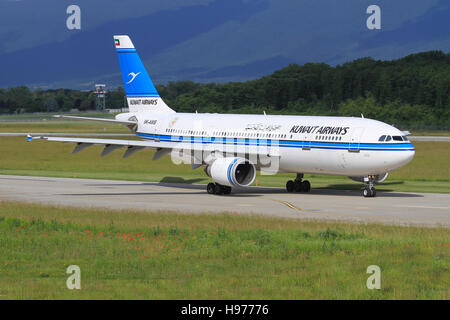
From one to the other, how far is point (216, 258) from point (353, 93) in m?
134

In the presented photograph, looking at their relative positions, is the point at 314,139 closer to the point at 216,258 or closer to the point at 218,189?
the point at 218,189

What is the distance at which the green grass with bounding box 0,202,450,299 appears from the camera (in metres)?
15.9

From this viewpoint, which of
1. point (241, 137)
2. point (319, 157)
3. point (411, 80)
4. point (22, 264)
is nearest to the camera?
point (22, 264)

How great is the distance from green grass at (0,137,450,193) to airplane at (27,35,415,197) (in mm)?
5842

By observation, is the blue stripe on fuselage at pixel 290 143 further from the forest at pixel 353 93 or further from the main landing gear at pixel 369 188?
the forest at pixel 353 93

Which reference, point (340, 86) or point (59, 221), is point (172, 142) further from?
point (340, 86)

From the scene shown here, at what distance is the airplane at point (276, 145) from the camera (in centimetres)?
3608

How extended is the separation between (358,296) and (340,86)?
13914 centimetres

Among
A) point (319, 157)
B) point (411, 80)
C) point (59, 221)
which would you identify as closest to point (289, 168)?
point (319, 157)

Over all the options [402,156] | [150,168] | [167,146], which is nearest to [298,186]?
[402,156]

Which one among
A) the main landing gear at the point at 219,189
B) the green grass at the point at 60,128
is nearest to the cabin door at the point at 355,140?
the main landing gear at the point at 219,189

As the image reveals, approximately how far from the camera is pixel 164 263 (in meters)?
19.2

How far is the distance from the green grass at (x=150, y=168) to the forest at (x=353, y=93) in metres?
42.6

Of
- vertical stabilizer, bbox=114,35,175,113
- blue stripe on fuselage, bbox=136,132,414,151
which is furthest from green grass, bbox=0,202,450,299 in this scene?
vertical stabilizer, bbox=114,35,175,113
